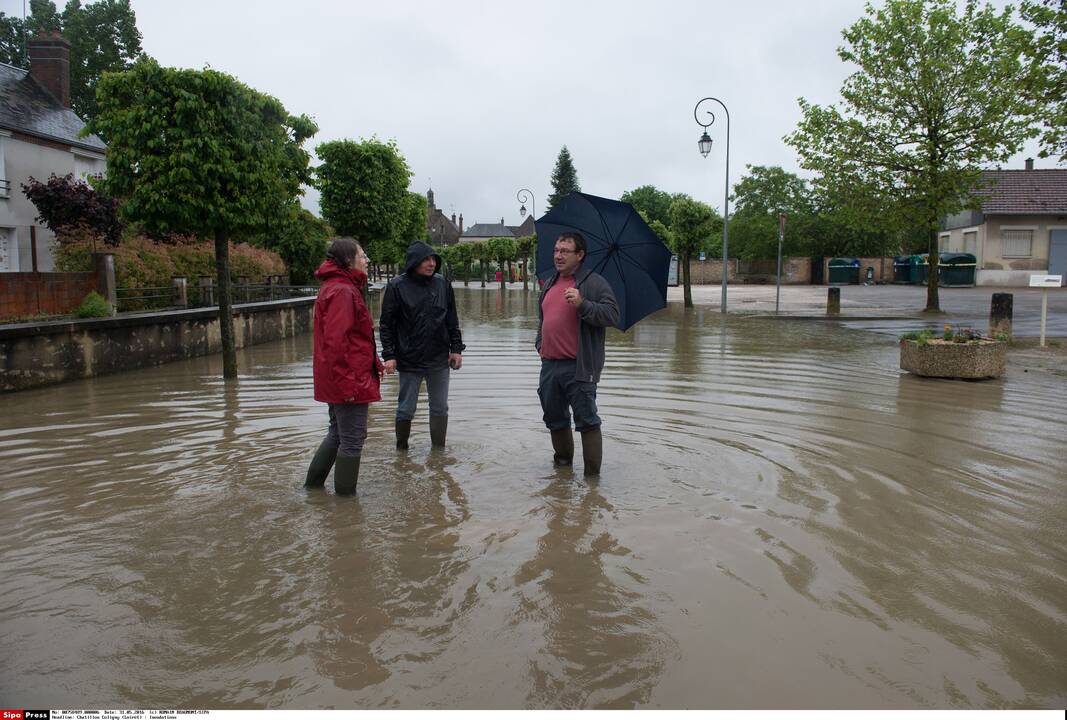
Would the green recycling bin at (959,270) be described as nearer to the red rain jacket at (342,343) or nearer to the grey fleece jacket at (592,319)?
the grey fleece jacket at (592,319)

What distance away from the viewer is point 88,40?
49.2 metres

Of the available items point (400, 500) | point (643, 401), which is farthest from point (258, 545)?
point (643, 401)

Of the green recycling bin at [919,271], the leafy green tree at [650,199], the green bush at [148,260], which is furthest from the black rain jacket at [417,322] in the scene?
the leafy green tree at [650,199]

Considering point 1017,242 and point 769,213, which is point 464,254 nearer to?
point 769,213

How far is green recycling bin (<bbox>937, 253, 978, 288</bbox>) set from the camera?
125ft

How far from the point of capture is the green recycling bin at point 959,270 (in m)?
Answer: 38.2

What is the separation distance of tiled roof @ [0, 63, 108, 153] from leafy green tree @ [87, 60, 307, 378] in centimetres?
1601

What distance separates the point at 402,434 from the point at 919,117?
67.9ft

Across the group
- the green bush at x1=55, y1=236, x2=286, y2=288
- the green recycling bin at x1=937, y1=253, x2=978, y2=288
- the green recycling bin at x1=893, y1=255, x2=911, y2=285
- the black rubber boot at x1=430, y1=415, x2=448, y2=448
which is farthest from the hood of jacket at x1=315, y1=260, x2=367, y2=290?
the green recycling bin at x1=893, y1=255, x2=911, y2=285

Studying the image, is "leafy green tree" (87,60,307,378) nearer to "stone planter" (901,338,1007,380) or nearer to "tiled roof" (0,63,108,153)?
"stone planter" (901,338,1007,380)

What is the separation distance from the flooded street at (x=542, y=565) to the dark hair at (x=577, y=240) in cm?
167

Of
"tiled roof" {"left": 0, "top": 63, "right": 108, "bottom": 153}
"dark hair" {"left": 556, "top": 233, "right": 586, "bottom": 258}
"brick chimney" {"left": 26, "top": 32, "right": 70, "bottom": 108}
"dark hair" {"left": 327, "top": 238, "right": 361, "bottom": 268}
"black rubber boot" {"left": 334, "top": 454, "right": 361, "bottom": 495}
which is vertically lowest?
"black rubber boot" {"left": 334, "top": 454, "right": 361, "bottom": 495}

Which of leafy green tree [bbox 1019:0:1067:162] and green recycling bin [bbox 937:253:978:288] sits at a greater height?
leafy green tree [bbox 1019:0:1067:162]

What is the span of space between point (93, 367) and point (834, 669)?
38.3ft
